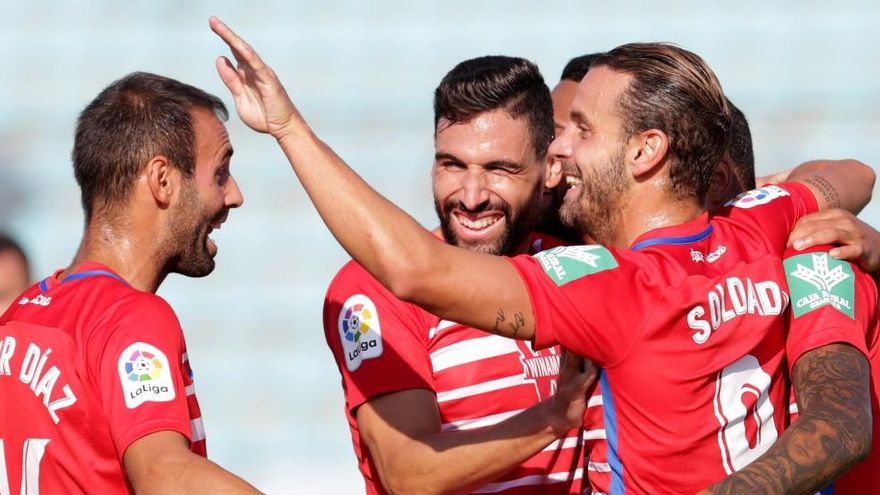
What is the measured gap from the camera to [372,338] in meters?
3.71

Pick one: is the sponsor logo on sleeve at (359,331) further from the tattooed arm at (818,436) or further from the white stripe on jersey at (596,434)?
the tattooed arm at (818,436)

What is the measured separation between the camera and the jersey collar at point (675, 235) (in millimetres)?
3285

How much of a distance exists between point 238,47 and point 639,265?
1.09 m

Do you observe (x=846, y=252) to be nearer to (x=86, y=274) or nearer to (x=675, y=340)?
(x=675, y=340)

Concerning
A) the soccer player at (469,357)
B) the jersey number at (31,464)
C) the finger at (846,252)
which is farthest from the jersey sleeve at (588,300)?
the jersey number at (31,464)

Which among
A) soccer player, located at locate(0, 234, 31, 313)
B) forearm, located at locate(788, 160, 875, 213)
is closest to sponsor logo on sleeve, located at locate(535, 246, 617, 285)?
forearm, located at locate(788, 160, 875, 213)

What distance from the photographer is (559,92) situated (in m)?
4.91

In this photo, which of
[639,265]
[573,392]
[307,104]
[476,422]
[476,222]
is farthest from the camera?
[307,104]

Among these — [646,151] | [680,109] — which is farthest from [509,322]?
[680,109]

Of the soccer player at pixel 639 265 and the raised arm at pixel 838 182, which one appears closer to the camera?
the soccer player at pixel 639 265

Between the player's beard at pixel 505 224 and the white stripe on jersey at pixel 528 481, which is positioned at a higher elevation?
the player's beard at pixel 505 224

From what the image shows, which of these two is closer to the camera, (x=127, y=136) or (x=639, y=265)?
(x=639, y=265)

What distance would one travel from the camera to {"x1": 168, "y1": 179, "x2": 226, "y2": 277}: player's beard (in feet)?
12.3

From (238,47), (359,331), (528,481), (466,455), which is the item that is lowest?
(528,481)
